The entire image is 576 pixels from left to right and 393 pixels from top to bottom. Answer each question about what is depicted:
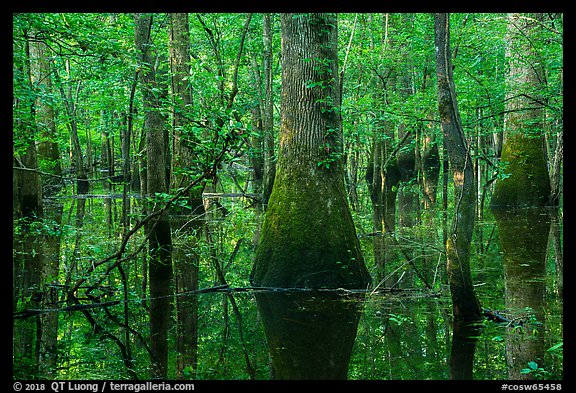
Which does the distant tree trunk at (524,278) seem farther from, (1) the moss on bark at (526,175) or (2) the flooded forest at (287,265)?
(1) the moss on bark at (526,175)

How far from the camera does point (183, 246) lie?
35.4 feet

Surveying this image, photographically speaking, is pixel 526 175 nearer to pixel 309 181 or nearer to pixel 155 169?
pixel 309 181

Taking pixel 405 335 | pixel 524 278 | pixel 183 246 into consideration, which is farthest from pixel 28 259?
pixel 524 278

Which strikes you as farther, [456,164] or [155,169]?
[155,169]

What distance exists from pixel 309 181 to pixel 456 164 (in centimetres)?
241

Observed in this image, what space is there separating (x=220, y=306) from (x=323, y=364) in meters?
2.19

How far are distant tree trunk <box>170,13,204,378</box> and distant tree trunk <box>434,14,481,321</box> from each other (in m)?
2.64

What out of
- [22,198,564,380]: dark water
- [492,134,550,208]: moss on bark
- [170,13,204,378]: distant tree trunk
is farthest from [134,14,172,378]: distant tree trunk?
[492,134,550,208]: moss on bark

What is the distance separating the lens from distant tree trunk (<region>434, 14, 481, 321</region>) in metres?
5.53

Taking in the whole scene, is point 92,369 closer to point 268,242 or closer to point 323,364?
point 323,364

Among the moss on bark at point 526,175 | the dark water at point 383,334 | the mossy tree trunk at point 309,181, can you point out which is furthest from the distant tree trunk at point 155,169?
the moss on bark at point 526,175

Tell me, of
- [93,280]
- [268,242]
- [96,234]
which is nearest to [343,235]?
[268,242]

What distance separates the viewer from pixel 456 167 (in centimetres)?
558

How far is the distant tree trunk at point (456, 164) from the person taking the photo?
5527mm
